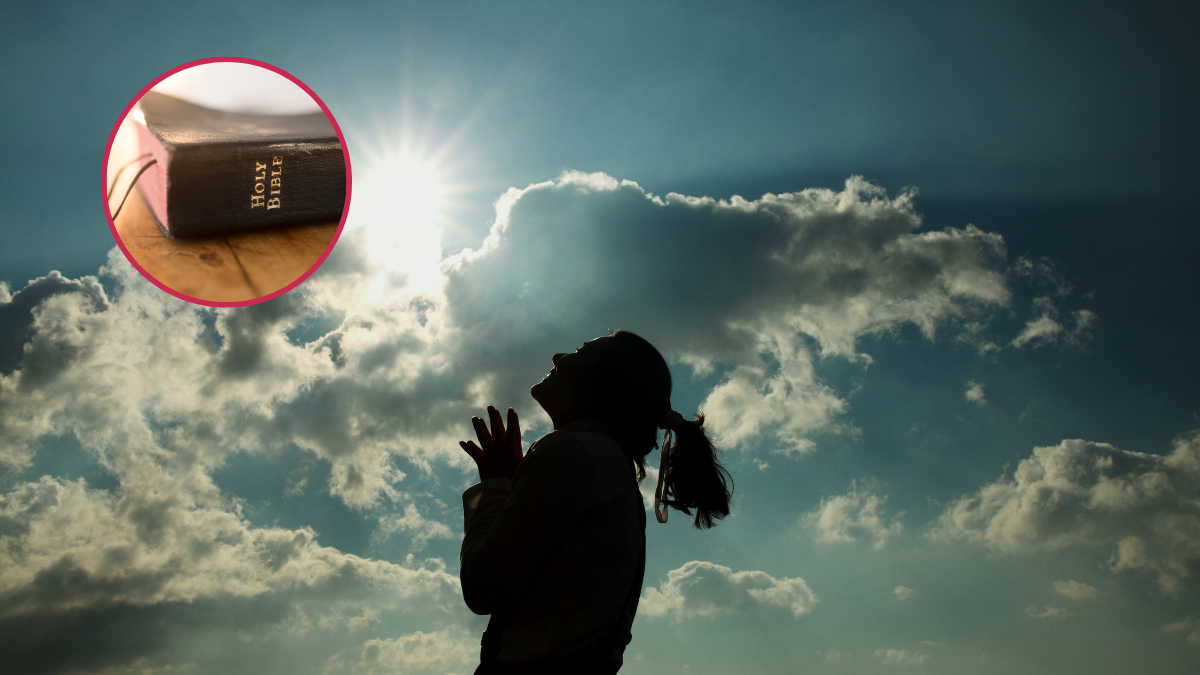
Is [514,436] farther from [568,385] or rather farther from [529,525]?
[529,525]

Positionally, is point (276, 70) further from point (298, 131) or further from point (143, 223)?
point (143, 223)

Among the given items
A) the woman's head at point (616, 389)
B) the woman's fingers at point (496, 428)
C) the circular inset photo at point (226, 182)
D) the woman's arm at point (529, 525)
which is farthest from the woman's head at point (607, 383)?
the circular inset photo at point (226, 182)

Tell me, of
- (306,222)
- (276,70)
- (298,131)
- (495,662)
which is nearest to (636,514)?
(495,662)

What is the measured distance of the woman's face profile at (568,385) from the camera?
11.4 feet

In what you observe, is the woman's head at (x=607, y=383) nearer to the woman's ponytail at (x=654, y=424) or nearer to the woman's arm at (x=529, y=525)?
the woman's ponytail at (x=654, y=424)

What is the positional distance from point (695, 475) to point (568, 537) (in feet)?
4.09

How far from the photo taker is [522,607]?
2.87m

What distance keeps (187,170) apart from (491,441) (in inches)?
81.5

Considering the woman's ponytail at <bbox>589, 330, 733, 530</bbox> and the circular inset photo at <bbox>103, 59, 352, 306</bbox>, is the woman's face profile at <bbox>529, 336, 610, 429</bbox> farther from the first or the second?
the circular inset photo at <bbox>103, 59, 352, 306</bbox>

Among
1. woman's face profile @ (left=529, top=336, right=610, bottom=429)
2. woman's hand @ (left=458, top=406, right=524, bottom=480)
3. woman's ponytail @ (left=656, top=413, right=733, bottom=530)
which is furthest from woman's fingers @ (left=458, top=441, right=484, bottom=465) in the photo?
woman's ponytail @ (left=656, top=413, right=733, bottom=530)

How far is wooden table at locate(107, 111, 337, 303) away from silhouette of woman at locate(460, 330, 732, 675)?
149 centimetres

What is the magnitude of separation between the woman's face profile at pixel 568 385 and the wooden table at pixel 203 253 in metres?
1.44

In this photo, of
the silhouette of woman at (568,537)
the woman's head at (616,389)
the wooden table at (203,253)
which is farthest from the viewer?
the woman's head at (616,389)

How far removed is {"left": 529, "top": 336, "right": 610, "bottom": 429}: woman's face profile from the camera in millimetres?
3475
